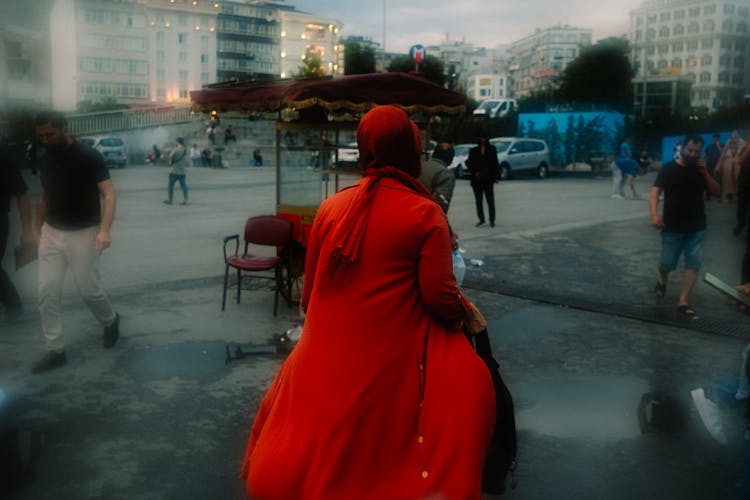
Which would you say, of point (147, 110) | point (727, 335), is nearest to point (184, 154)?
point (727, 335)

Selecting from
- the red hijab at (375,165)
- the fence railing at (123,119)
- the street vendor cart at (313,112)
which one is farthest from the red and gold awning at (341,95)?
the fence railing at (123,119)

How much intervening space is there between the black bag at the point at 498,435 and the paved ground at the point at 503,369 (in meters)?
1.37

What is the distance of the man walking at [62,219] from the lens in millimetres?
5902

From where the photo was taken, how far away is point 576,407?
5316 mm

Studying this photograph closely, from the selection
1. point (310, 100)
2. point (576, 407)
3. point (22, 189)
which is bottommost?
point (576, 407)

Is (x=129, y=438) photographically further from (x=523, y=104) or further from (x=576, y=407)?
(x=523, y=104)

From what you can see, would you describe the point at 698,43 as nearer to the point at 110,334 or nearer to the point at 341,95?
the point at 341,95

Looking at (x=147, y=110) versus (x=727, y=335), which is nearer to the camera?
(x=727, y=335)

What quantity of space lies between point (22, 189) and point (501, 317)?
485 cm

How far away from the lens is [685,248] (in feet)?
26.5

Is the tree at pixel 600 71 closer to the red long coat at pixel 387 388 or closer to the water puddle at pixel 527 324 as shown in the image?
the water puddle at pixel 527 324

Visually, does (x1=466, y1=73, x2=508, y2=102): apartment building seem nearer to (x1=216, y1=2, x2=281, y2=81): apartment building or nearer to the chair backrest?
(x1=216, y1=2, x2=281, y2=81): apartment building

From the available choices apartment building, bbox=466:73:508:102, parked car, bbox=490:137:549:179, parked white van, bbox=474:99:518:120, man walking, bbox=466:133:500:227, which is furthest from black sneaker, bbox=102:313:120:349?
apartment building, bbox=466:73:508:102

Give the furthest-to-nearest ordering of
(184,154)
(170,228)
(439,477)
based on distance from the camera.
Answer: (184,154), (170,228), (439,477)
